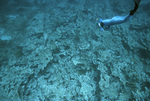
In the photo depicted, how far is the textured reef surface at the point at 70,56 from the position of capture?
58cm

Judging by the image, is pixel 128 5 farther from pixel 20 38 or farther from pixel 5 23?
pixel 5 23

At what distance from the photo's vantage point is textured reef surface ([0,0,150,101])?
58 cm

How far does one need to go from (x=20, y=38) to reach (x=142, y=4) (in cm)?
168

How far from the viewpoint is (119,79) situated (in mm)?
641

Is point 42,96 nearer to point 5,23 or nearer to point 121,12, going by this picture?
point 5,23

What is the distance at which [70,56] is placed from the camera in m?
0.73

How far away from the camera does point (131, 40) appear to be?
88 cm

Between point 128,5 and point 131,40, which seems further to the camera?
point 128,5

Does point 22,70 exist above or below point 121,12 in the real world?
below

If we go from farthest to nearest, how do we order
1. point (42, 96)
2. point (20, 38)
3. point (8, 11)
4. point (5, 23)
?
point (8, 11), point (5, 23), point (20, 38), point (42, 96)

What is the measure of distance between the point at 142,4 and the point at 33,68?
1.66 metres

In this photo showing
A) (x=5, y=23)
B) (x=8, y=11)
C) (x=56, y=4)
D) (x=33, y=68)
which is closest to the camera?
(x=33, y=68)

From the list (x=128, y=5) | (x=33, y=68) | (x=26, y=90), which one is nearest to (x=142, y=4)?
(x=128, y=5)

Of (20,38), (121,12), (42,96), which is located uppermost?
(121,12)
